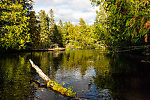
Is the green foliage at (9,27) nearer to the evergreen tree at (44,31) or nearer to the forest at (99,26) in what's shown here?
the forest at (99,26)

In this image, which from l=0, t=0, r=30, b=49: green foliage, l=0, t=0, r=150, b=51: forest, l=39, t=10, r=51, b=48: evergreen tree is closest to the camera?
l=0, t=0, r=150, b=51: forest

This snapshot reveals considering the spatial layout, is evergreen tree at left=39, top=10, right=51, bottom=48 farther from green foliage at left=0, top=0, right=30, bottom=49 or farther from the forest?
green foliage at left=0, top=0, right=30, bottom=49

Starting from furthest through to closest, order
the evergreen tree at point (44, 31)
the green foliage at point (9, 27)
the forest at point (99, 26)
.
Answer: the evergreen tree at point (44, 31) < the green foliage at point (9, 27) < the forest at point (99, 26)

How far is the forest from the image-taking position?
9.52 m

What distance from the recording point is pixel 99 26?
3025 centimetres

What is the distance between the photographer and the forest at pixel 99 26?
952 cm

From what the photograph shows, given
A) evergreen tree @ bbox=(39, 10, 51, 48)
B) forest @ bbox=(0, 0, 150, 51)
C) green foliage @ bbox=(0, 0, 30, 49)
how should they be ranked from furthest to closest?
evergreen tree @ bbox=(39, 10, 51, 48) → green foliage @ bbox=(0, 0, 30, 49) → forest @ bbox=(0, 0, 150, 51)

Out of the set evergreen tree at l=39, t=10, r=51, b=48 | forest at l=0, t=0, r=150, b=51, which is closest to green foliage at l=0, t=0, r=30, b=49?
forest at l=0, t=0, r=150, b=51

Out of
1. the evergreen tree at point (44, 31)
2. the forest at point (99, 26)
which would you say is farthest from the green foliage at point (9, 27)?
the evergreen tree at point (44, 31)

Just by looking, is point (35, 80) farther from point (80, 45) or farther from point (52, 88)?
point (80, 45)

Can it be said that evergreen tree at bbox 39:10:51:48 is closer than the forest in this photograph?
No

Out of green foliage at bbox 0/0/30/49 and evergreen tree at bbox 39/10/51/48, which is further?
evergreen tree at bbox 39/10/51/48

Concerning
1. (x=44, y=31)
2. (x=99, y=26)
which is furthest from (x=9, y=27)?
(x=44, y=31)

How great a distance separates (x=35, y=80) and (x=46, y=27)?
63408 millimetres
